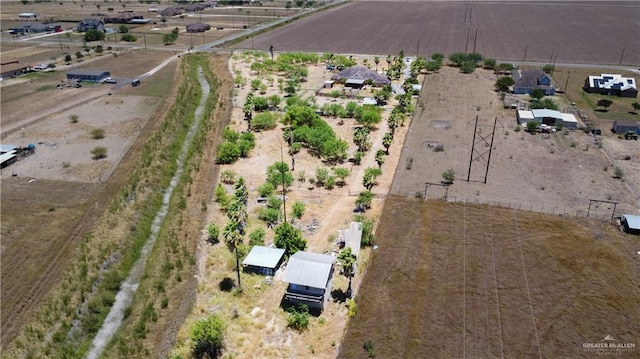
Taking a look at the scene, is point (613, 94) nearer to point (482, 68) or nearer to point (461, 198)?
point (482, 68)

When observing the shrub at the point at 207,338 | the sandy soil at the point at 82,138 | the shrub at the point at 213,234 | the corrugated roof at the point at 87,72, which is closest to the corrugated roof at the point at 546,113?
the shrub at the point at 213,234

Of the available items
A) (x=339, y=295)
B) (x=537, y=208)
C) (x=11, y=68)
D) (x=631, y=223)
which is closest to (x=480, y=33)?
(x=537, y=208)

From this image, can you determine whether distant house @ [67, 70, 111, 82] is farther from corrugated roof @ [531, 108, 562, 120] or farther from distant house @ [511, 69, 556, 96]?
corrugated roof @ [531, 108, 562, 120]

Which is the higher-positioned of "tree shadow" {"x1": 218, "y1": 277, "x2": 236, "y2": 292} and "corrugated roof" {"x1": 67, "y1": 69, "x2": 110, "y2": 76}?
"corrugated roof" {"x1": 67, "y1": 69, "x2": 110, "y2": 76}

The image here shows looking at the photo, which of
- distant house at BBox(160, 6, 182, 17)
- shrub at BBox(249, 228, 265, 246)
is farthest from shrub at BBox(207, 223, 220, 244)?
distant house at BBox(160, 6, 182, 17)

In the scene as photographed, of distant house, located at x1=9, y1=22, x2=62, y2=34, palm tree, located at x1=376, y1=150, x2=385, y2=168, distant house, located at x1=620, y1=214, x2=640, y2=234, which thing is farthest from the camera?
distant house, located at x1=9, y1=22, x2=62, y2=34

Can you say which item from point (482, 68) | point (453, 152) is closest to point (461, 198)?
point (453, 152)
